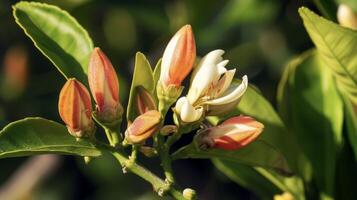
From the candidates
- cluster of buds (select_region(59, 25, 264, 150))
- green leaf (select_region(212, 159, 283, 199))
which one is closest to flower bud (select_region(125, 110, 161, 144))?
cluster of buds (select_region(59, 25, 264, 150))

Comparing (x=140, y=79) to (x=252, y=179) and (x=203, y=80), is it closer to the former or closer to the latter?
(x=203, y=80)

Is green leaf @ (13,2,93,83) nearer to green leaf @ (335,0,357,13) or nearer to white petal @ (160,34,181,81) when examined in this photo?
white petal @ (160,34,181,81)

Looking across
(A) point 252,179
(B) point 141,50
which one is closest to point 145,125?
(A) point 252,179

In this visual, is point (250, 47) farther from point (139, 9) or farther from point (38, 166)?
point (38, 166)

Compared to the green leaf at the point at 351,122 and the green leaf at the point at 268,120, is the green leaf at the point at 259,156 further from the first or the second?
the green leaf at the point at 351,122

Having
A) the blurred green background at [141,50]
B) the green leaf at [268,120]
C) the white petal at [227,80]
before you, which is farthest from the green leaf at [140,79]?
the blurred green background at [141,50]

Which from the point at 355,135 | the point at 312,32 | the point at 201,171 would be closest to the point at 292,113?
the point at 355,135

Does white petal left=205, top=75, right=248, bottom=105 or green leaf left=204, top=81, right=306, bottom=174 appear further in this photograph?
green leaf left=204, top=81, right=306, bottom=174
